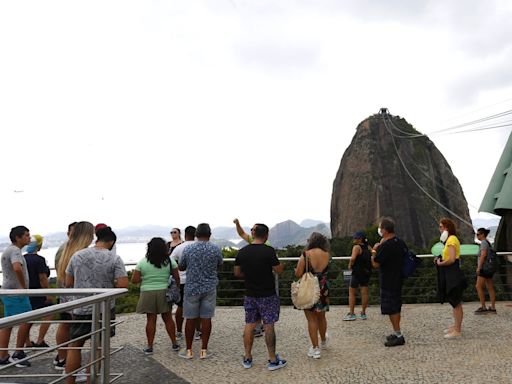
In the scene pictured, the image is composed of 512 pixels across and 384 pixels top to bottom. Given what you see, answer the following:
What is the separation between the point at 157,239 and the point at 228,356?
1.73m

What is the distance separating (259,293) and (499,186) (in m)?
9.66

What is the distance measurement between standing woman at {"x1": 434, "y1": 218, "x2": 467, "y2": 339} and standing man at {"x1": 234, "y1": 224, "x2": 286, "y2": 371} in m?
2.60

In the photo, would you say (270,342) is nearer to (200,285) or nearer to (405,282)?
(200,285)

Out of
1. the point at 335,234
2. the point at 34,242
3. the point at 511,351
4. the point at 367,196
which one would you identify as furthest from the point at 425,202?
the point at 34,242

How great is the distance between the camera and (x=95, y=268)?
4234mm

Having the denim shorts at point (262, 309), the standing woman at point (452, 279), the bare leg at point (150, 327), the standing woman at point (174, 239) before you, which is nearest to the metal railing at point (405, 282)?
the standing woman at point (174, 239)

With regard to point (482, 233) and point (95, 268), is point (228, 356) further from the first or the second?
point (482, 233)

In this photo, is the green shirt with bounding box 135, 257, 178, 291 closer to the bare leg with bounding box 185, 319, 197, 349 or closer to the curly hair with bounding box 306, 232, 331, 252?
the bare leg with bounding box 185, 319, 197, 349

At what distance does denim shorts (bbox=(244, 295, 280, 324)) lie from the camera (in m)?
4.95

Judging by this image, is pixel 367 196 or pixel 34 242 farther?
pixel 367 196

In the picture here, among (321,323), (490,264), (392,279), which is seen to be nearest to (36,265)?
(321,323)

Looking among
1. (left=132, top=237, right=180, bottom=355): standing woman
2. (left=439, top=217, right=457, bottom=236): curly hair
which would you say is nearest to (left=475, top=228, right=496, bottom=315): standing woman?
(left=439, top=217, right=457, bottom=236): curly hair

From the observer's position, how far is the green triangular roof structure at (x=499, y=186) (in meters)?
11.1

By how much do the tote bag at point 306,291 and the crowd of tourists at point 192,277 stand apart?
0.05 metres
